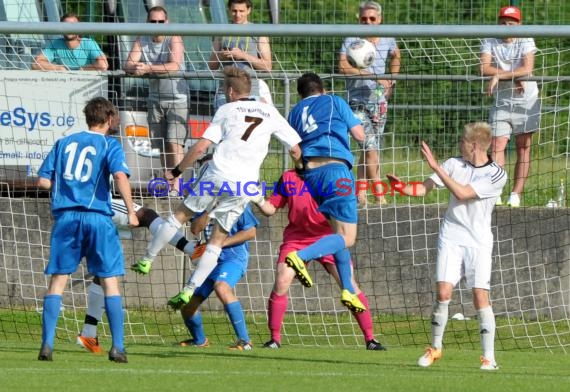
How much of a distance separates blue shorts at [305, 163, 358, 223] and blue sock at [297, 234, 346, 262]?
1.31ft

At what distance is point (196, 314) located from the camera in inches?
466

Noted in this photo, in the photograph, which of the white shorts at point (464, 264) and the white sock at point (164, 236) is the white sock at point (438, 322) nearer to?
the white shorts at point (464, 264)

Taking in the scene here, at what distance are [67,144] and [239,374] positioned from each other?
7.06 ft

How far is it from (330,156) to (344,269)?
3.27 feet

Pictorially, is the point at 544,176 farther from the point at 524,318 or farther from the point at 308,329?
the point at 308,329

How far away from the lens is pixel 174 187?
545 inches

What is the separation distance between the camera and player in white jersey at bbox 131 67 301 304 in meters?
10.6

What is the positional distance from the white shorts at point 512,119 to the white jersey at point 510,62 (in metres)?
0.08

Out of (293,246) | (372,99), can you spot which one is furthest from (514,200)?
(293,246)

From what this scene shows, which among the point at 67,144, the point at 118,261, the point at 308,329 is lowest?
the point at 308,329

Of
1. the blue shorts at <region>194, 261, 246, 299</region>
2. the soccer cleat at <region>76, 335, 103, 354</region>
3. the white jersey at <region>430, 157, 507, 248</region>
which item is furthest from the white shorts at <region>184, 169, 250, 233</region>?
the white jersey at <region>430, 157, 507, 248</region>

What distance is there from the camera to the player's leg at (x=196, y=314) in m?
11.7

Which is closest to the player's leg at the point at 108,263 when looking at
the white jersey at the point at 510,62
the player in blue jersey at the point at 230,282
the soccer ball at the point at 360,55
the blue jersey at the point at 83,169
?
the blue jersey at the point at 83,169

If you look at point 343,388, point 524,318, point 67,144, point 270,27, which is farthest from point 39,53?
point 343,388
